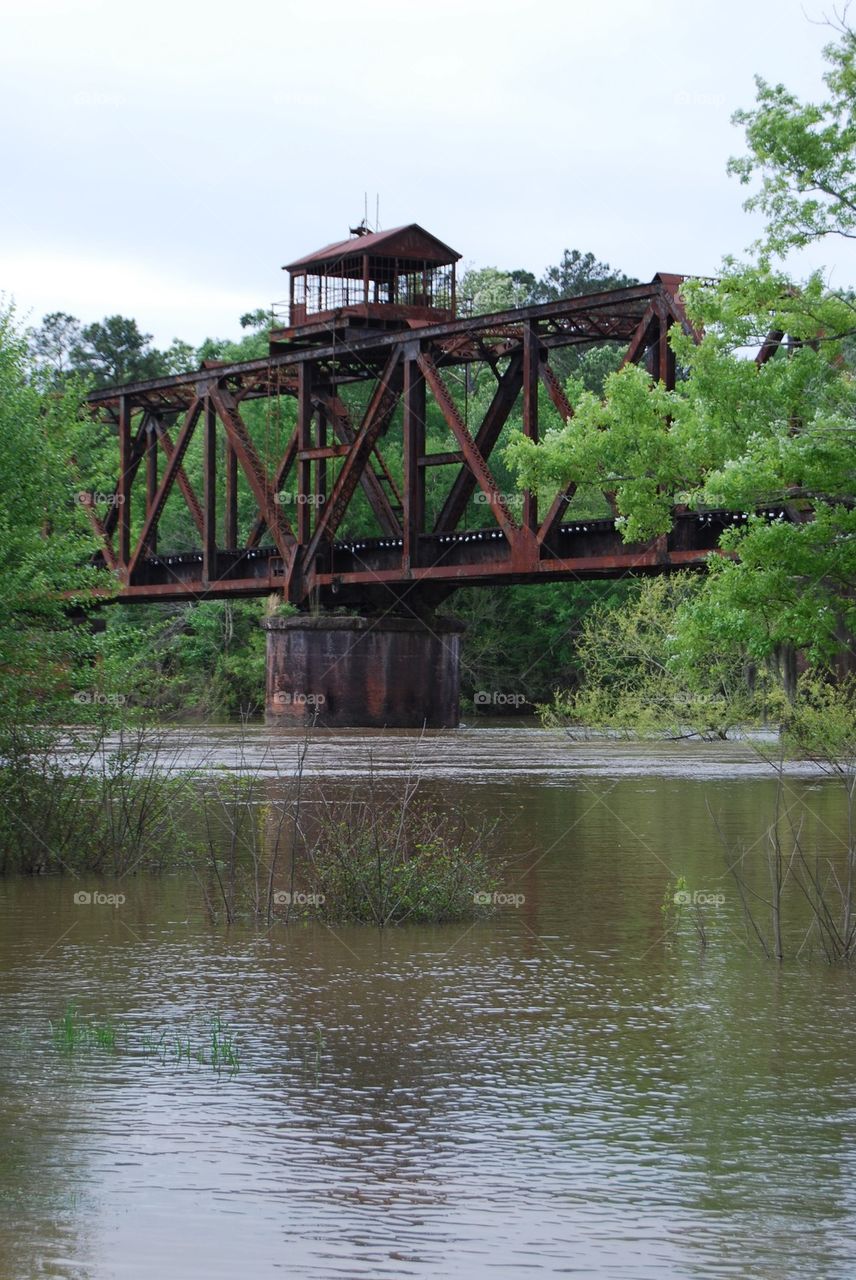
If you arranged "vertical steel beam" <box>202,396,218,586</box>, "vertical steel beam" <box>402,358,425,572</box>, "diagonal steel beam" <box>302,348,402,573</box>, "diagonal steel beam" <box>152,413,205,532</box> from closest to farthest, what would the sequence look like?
"vertical steel beam" <box>402,358,425,572</box> < "diagonal steel beam" <box>302,348,402,573</box> < "vertical steel beam" <box>202,396,218,586</box> < "diagonal steel beam" <box>152,413,205,532</box>

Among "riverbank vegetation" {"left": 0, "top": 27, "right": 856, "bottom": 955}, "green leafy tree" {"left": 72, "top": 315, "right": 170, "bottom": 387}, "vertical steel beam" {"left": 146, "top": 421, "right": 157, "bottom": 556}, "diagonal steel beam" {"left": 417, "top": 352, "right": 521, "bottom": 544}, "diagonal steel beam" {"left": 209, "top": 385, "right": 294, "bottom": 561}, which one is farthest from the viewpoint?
"green leafy tree" {"left": 72, "top": 315, "right": 170, "bottom": 387}

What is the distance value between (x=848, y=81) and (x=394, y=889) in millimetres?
12611

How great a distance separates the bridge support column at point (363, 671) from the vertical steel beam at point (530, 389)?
818cm

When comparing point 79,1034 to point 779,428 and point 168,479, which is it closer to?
point 779,428

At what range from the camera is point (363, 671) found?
4809 centimetres

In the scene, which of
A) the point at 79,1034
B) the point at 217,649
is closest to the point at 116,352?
the point at 217,649

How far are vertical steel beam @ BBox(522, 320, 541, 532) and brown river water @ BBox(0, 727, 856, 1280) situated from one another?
2641 cm

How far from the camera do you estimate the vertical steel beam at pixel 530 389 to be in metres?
40.5

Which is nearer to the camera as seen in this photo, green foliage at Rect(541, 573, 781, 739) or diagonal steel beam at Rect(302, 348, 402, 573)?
green foliage at Rect(541, 573, 781, 739)

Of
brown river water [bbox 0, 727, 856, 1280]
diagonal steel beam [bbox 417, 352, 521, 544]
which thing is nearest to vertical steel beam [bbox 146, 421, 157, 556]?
diagonal steel beam [bbox 417, 352, 521, 544]

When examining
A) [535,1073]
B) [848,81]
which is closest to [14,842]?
[535,1073]

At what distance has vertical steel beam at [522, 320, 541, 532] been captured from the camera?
133 ft

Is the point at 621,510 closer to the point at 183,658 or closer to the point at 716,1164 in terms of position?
the point at 716,1164

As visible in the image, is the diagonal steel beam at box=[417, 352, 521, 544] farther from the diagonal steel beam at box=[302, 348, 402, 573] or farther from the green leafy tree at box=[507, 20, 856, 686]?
the green leafy tree at box=[507, 20, 856, 686]
